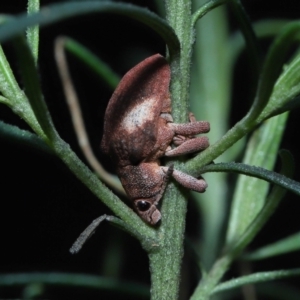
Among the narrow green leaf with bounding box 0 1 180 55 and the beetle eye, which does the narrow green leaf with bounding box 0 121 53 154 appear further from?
the narrow green leaf with bounding box 0 1 180 55

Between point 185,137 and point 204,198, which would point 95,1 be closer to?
point 185,137

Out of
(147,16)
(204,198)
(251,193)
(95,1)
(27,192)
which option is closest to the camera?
(95,1)

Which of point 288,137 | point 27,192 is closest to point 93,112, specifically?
point 27,192

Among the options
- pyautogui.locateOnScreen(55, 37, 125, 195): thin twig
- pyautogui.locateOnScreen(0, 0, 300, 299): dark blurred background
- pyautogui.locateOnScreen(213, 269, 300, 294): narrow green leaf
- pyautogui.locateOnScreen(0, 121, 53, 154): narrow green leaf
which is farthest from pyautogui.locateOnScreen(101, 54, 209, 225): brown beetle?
pyautogui.locateOnScreen(0, 0, 300, 299): dark blurred background

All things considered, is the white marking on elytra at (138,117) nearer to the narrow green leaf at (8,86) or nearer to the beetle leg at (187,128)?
the beetle leg at (187,128)

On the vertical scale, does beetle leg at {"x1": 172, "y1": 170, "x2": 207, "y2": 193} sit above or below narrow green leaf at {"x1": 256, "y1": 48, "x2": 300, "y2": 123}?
below
